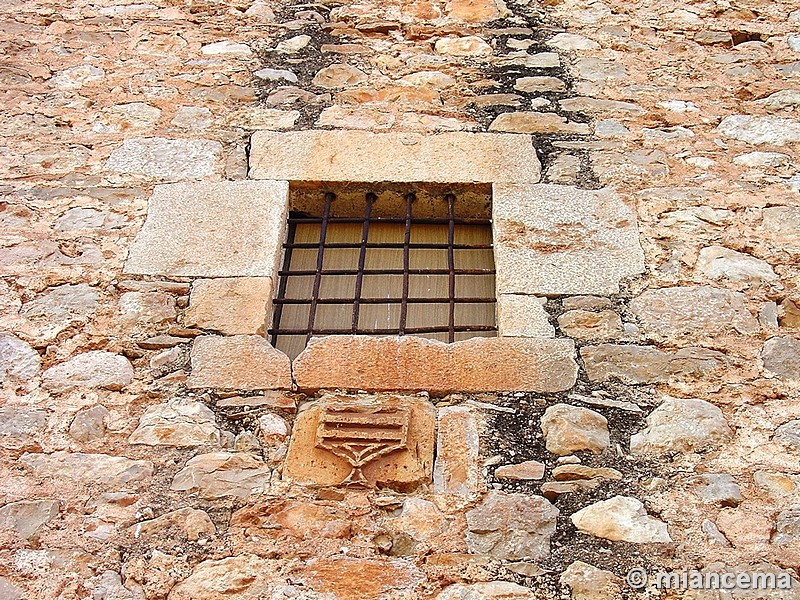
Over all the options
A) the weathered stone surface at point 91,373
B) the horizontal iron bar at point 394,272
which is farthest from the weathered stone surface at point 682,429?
the weathered stone surface at point 91,373

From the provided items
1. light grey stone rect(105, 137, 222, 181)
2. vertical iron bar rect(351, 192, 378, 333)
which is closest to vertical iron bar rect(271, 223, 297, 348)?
vertical iron bar rect(351, 192, 378, 333)

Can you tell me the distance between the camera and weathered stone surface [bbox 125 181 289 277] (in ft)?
9.91

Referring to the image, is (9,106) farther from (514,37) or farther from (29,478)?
(514,37)

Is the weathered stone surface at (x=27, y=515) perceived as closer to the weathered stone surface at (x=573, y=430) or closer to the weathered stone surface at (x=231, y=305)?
the weathered stone surface at (x=231, y=305)

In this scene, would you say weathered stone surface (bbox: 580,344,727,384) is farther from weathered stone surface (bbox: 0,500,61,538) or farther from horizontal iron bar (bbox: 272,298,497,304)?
weathered stone surface (bbox: 0,500,61,538)

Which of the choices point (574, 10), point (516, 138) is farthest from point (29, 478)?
point (574, 10)

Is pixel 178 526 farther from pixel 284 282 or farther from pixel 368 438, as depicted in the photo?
pixel 284 282

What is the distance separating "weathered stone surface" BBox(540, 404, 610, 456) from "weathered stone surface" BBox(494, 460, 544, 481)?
0.07m

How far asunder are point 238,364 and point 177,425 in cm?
27

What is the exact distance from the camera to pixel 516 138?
11.3 ft

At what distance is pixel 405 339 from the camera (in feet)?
9.14

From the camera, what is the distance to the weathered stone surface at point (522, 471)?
2.43 m

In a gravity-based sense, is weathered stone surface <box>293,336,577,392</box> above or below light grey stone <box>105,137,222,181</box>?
below

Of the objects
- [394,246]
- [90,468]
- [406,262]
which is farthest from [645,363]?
[90,468]
